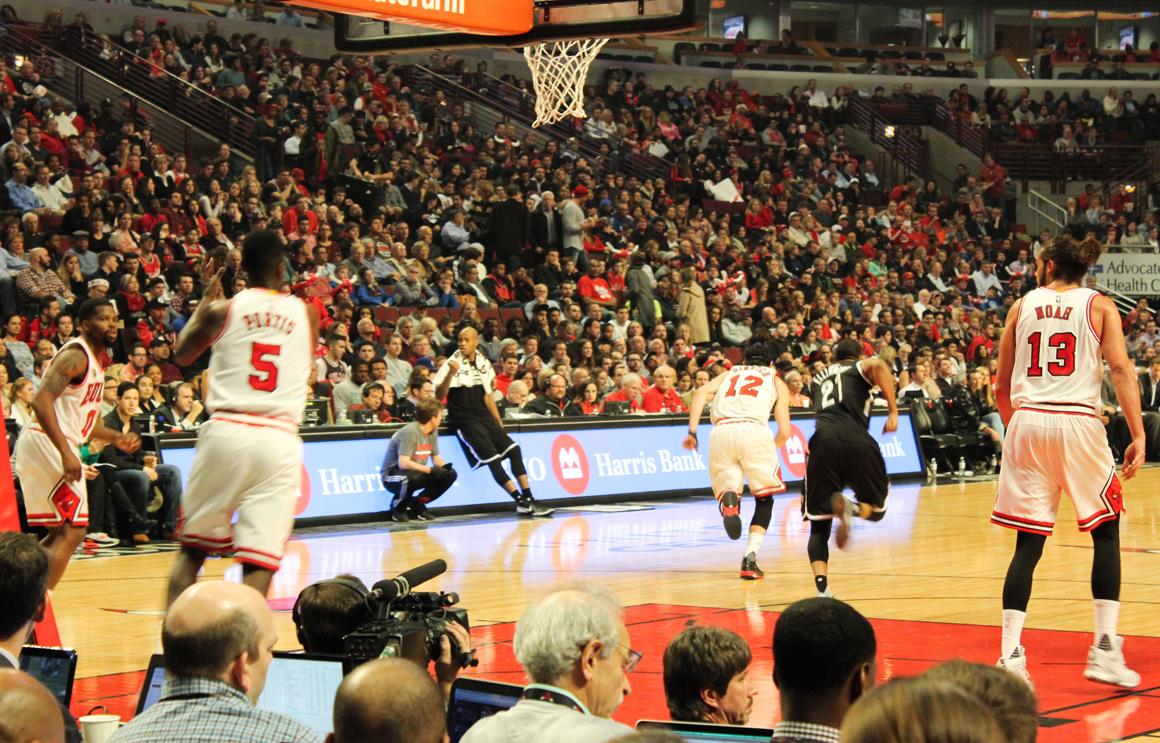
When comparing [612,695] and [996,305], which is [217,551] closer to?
[612,695]

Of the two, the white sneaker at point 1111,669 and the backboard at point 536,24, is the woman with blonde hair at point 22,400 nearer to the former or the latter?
the backboard at point 536,24

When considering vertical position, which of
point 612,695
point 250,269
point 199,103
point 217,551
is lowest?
point 217,551

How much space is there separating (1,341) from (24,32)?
10103 millimetres

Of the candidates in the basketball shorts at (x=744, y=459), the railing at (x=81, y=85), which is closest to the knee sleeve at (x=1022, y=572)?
the basketball shorts at (x=744, y=459)

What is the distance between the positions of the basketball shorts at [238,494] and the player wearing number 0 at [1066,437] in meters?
3.27

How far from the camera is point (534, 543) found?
11.5m

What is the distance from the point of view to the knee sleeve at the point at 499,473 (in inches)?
540

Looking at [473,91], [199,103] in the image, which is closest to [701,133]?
[473,91]

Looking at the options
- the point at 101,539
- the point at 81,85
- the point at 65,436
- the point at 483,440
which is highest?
the point at 81,85

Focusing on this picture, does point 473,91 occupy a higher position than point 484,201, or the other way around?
point 473,91

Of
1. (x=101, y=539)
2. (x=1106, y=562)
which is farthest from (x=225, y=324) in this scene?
(x=101, y=539)

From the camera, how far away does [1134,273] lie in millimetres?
27656

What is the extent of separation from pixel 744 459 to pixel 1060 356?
4077 mm

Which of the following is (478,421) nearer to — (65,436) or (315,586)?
(65,436)
